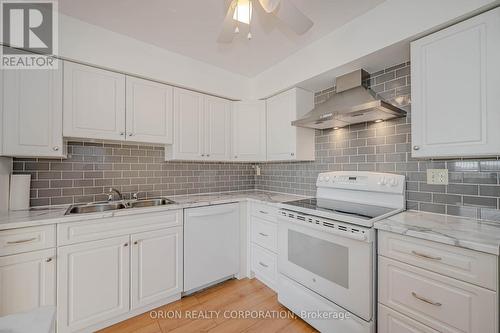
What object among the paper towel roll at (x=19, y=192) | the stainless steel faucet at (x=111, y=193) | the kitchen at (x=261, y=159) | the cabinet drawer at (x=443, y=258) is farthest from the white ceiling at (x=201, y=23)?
the cabinet drawer at (x=443, y=258)

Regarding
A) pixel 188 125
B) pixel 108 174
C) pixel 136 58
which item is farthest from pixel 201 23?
pixel 108 174

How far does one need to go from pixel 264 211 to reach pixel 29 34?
8.23 ft

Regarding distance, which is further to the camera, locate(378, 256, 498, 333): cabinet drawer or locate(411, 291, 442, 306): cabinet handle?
locate(411, 291, 442, 306): cabinet handle

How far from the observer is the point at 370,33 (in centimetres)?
169

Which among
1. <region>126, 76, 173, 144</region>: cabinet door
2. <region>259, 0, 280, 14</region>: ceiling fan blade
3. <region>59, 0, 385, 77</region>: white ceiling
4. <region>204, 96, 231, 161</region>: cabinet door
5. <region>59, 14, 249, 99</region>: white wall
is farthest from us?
<region>204, 96, 231, 161</region>: cabinet door

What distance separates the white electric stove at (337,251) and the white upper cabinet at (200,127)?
1.16m

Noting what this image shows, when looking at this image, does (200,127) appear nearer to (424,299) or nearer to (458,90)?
(458,90)

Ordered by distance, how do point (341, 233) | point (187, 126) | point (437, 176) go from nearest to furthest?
point (341, 233), point (437, 176), point (187, 126)

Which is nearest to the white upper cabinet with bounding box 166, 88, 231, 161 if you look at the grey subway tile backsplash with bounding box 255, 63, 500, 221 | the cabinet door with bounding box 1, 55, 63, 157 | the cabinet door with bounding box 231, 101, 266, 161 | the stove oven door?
the cabinet door with bounding box 231, 101, 266, 161

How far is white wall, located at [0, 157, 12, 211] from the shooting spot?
5.30ft

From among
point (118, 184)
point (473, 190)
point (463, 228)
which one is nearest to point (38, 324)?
point (118, 184)

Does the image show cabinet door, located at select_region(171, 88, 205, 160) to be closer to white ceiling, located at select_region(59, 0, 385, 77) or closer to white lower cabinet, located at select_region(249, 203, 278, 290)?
white ceiling, located at select_region(59, 0, 385, 77)

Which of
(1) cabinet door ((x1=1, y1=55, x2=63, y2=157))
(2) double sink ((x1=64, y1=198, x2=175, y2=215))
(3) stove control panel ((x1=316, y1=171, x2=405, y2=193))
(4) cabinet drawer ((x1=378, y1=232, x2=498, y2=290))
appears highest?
(1) cabinet door ((x1=1, y1=55, x2=63, y2=157))

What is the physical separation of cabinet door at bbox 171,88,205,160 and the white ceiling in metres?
0.46
